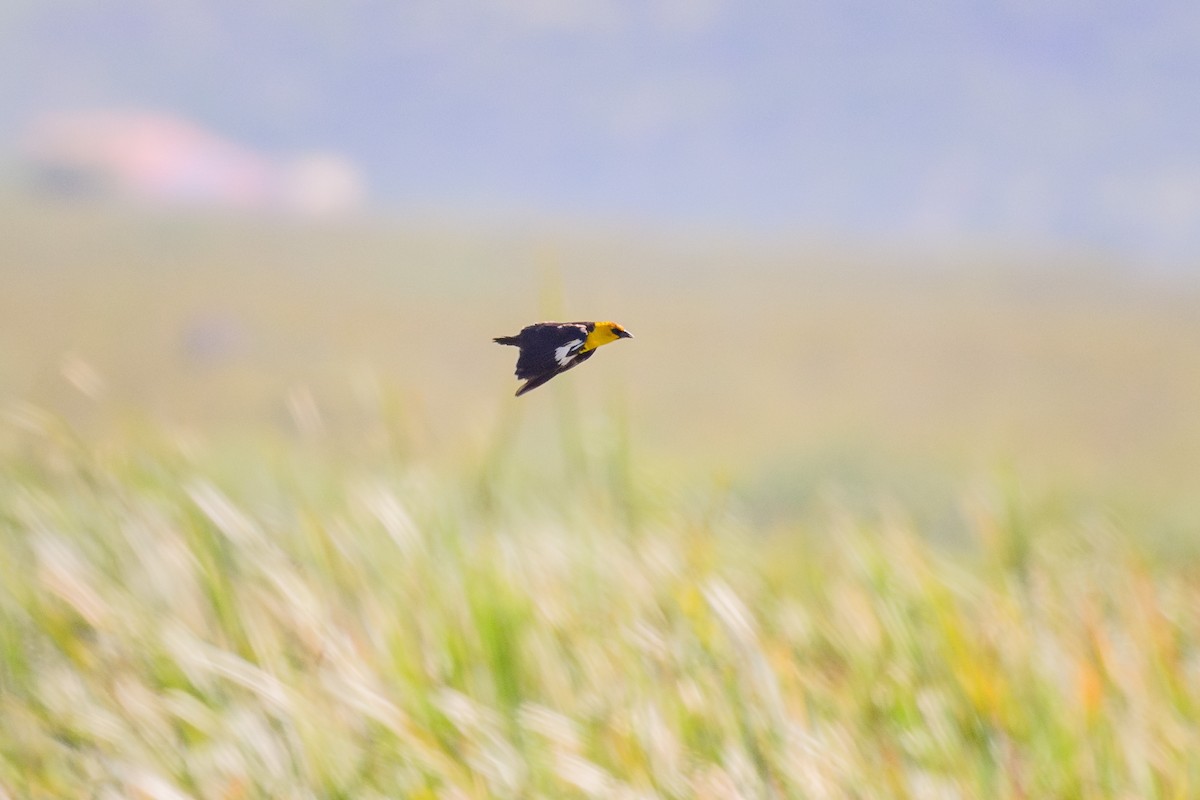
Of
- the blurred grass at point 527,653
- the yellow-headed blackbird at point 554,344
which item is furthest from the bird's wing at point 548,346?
the blurred grass at point 527,653

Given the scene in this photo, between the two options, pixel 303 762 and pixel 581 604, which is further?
pixel 581 604

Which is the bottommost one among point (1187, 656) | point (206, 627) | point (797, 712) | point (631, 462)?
point (1187, 656)

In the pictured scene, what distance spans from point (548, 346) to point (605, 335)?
3 cm

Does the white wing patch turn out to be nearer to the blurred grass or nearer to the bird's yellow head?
the bird's yellow head

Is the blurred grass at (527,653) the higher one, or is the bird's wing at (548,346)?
the bird's wing at (548,346)

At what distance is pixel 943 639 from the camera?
6.72 ft

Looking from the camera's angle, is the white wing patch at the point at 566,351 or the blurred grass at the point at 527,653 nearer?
the white wing patch at the point at 566,351

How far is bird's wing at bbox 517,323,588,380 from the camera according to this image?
541 millimetres

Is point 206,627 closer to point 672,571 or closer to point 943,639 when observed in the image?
point 672,571

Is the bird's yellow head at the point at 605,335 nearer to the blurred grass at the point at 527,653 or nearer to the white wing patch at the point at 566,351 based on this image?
the white wing patch at the point at 566,351

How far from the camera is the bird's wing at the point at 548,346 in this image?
1.77ft

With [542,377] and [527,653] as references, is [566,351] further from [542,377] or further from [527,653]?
[527,653]

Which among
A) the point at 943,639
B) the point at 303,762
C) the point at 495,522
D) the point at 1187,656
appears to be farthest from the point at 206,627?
the point at 1187,656

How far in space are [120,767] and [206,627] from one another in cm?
35
